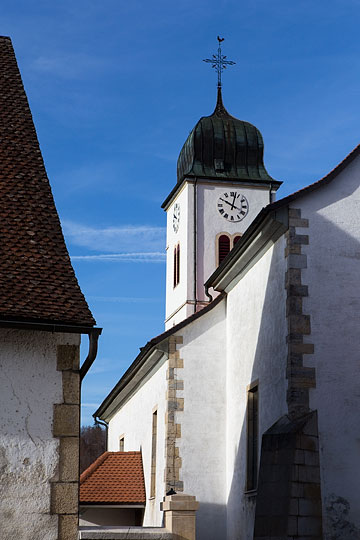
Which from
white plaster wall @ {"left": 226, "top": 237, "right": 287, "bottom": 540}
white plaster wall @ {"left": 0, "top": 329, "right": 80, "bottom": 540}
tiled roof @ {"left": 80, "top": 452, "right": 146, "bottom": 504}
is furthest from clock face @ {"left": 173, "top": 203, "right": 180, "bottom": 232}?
white plaster wall @ {"left": 0, "top": 329, "right": 80, "bottom": 540}

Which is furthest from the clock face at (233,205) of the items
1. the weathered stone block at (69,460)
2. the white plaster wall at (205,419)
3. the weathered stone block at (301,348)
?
the weathered stone block at (69,460)

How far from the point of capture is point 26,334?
10781 mm

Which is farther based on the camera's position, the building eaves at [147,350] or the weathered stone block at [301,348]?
the building eaves at [147,350]

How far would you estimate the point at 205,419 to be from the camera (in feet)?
70.7

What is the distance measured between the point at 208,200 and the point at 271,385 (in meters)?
19.2

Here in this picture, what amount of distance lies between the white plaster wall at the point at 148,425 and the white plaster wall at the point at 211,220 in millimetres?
6200

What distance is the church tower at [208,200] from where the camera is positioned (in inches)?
1382

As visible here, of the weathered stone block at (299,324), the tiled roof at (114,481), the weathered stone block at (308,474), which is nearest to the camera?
the weathered stone block at (308,474)

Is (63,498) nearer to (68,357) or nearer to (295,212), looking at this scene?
(68,357)

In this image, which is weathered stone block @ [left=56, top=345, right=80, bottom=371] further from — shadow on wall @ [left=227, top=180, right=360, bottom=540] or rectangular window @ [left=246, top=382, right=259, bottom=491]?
rectangular window @ [left=246, top=382, right=259, bottom=491]

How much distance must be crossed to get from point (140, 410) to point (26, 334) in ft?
A: 56.4

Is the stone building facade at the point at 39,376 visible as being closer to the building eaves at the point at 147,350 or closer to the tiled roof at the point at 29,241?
the tiled roof at the point at 29,241

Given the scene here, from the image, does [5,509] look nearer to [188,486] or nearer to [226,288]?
[188,486]

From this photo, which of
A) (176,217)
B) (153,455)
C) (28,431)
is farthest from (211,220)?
(28,431)
